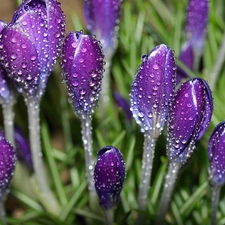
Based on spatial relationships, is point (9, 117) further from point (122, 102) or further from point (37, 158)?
point (122, 102)

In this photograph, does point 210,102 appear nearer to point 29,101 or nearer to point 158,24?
point 29,101

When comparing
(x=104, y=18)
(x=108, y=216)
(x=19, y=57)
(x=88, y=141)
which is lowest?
(x=108, y=216)

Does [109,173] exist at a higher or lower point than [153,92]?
lower

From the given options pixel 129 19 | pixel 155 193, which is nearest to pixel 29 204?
pixel 155 193

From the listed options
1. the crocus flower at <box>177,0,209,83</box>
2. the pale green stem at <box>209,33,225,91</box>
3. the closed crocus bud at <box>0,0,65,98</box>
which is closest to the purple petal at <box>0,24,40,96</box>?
the closed crocus bud at <box>0,0,65,98</box>

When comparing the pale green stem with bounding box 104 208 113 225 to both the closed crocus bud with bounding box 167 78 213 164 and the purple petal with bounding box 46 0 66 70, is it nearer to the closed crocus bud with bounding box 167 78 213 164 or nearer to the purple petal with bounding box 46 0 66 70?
the closed crocus bud with bounding box 167 78 213 164

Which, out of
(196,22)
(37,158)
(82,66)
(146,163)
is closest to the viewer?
(82,66)

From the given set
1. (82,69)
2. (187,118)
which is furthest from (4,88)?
(187,118)
